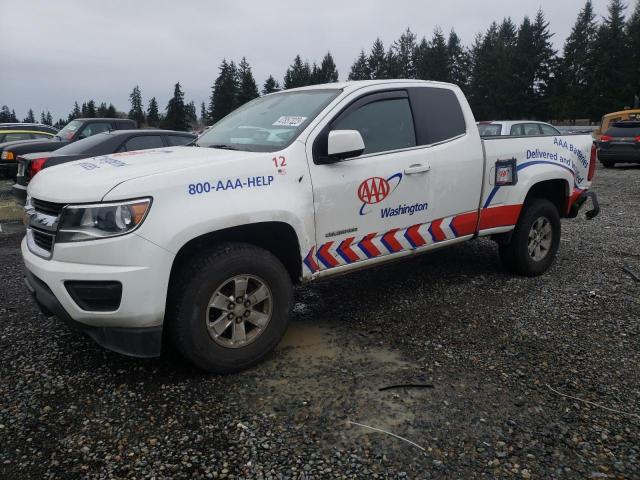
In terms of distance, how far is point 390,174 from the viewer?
375 centimetres

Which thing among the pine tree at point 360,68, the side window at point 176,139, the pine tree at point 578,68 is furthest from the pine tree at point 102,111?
the side window at point 176,139

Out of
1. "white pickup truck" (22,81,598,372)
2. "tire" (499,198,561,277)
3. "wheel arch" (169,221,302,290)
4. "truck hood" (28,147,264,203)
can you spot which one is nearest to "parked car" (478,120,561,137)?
"tire" (499,198,561,277)

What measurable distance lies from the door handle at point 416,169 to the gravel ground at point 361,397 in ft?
3.88

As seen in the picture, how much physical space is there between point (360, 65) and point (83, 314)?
8755 cm

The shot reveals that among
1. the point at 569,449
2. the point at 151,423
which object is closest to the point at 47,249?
the point at 151,423

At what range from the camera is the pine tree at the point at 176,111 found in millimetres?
72000

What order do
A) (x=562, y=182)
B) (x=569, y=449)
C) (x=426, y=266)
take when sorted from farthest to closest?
1. (x=426, y=266)
2. (x=562, y=182)
3. (x=569, y=449)

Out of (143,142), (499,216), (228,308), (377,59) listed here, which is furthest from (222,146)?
(377,59)

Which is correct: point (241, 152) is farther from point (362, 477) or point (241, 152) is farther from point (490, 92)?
point (490, 92)

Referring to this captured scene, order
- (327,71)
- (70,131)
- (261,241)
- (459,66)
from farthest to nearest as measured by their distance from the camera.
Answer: (327,71) < (459,66) < (70,131) < (261,241)

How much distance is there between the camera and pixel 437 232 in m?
4.21

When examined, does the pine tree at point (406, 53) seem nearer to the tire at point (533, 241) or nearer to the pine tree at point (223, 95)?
the pine tree at point (223, 95)

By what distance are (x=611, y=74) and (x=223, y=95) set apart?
1989 inches

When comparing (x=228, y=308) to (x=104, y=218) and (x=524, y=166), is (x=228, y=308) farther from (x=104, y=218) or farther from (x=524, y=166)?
(x=524, y=166)
